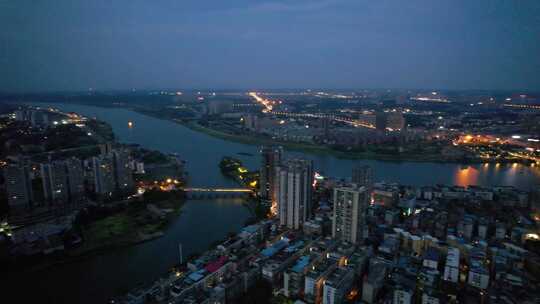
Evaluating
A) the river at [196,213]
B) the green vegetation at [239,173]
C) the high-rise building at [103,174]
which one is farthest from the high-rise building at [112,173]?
the green vegetation at [239,173]

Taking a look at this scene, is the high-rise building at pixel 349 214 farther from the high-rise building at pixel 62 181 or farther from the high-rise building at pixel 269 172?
the high-rise building at pixel 62 181

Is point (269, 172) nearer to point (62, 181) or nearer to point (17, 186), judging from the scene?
point (62, 181)

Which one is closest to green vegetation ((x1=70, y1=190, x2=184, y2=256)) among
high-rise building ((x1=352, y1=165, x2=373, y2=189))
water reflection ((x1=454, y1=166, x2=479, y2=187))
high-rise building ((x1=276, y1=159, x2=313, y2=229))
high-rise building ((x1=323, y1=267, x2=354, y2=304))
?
high-rise building ((x1=276, y1=159, x2=313, y2=229))

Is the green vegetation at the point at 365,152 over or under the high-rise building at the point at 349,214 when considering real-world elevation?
under

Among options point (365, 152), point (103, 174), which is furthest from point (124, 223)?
point (365, 152)

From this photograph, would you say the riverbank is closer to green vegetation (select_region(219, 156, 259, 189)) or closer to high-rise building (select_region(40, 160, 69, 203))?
green vegetation (select_region(219, 156, 259, 189))

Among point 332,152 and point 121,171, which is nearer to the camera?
point 121,171

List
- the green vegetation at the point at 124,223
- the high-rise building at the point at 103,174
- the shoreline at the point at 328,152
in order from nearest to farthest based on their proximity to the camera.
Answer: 1. the green vegetation at the point at 124,223
2. the high-rise building at the point at 103,174
3. the shoreline at the point at 328,152
